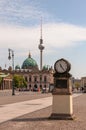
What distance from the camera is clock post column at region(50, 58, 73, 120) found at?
767 inches

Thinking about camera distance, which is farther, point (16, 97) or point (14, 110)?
point (16, 97)

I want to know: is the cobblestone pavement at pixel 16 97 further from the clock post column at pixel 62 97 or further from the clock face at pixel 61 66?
the clock face at pixel 61 66

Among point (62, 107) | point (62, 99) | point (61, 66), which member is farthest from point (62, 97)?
point (61, 66)

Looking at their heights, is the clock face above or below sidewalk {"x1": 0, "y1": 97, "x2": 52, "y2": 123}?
above

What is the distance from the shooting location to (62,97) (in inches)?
774

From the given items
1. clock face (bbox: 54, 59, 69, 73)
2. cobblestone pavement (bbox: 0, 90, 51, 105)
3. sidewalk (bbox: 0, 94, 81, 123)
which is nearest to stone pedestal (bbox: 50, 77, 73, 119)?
clock face (bbox: 54, 59, 69, 73)

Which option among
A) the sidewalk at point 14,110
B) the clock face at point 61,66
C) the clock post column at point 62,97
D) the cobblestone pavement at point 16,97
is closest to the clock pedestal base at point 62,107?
the clock post column at point 62,97

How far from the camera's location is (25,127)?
15914mm

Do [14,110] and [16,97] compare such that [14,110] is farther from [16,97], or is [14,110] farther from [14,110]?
[16,97]

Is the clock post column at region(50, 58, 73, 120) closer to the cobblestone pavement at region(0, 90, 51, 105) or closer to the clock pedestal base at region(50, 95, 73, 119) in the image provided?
the clock pedestal base at region(50, 95, 73, 119)

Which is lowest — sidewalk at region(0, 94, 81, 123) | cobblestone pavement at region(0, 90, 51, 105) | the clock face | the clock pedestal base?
sidewalk at region(0, 94, 81, 123)

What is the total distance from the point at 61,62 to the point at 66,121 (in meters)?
2.89

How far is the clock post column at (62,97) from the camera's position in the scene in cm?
1948

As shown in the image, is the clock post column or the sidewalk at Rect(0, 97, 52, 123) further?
the sidewalk at Rect(0, 97, 52, 123)
